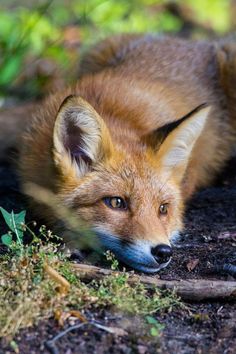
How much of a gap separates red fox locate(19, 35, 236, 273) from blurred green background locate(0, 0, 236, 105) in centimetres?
120

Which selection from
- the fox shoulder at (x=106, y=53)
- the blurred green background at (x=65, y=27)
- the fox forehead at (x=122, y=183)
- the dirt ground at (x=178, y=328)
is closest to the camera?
the dirt ground at (x=178, y=328)

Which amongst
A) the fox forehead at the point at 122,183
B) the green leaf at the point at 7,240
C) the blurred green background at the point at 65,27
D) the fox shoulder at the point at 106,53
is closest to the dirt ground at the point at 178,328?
the fox forehead at the point at 122,183

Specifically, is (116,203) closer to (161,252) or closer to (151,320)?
(161,252)

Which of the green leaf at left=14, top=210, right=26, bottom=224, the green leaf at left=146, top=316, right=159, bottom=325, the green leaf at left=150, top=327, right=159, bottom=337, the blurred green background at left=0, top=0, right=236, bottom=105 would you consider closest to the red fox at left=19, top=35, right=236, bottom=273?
the green leaf at left=14, top=210, right=26, bottom=224

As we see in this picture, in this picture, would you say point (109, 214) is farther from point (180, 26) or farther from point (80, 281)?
point (180, 26)

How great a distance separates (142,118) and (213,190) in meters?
1.41

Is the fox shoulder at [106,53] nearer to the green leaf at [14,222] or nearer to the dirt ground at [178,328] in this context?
the dirt ground at [178,328]

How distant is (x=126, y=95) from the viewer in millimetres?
5945

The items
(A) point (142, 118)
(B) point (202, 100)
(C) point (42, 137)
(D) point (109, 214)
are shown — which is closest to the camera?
(D) point (109, 214)

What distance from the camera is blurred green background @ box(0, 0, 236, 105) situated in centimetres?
795

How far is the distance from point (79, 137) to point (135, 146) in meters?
0.46

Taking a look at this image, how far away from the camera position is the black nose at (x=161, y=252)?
4.46m

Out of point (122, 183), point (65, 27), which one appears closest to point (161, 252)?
point (122, 183)

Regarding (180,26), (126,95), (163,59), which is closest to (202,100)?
(163,59)
